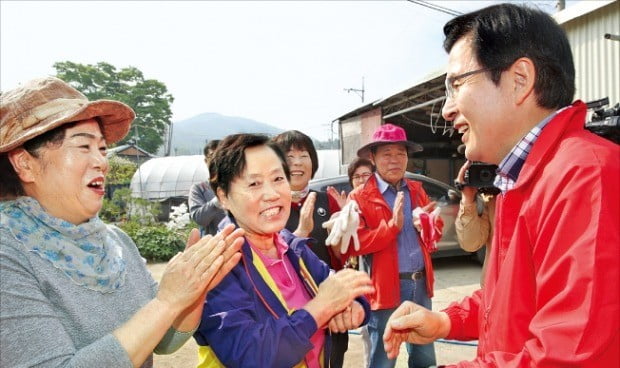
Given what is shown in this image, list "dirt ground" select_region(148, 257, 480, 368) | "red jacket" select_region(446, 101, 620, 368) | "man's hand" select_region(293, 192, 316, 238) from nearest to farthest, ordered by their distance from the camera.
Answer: "red jacket" select_region(446, 101, 620, 368) < "man's hand" select_region(293, 192, 316, 238) < "dirt ground" select_region(148, 257, 480, 368)

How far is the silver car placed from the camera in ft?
21.3

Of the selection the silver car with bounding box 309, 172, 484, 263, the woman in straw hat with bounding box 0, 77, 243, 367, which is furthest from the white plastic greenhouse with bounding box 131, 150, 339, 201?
the woman in straw hat with bounding box 0, 77, 243, 367

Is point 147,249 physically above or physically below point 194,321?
below

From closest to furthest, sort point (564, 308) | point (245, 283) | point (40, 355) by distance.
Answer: point (564, 308) < point (40, 355) < point (245, 283)

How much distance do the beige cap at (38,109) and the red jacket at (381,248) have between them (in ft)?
6.78

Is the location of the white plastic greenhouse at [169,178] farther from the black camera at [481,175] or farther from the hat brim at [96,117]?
the hat brim at [96,117]

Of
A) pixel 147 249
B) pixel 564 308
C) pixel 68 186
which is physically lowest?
pixel 147 249

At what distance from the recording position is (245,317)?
1405 millimetres

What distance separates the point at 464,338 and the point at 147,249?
28.5 ft

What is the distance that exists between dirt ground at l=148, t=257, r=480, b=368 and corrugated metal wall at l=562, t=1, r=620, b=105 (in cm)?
328

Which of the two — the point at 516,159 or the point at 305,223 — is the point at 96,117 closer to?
the point at 305,223

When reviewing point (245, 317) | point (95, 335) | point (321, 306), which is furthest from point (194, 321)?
point (321, 306)

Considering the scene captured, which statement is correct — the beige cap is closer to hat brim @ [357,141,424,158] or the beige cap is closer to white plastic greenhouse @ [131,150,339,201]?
hat brim @ [357,141,424,158]

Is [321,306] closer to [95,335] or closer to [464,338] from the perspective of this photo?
[464,338]
